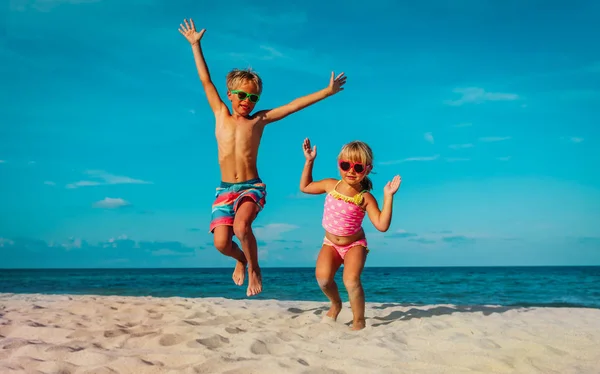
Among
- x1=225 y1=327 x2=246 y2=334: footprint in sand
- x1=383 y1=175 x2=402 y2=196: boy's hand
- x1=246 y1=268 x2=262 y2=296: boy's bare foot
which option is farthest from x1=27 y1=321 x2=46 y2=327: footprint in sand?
x1=383 y1=175 x2=402 y2=196: boy's hand

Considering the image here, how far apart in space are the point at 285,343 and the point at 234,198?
5.10 ft

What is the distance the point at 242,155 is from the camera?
5.58 m

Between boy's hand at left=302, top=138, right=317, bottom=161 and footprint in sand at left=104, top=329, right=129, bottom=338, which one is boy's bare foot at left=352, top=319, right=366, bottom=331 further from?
footprint in sand at left=104, top=329, right=129, bottom=338

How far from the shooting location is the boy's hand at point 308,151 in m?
6.10

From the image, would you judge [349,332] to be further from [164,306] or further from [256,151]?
[164,306]

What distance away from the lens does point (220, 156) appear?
5758 millimetres

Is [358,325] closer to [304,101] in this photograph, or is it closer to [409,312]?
[409,312]

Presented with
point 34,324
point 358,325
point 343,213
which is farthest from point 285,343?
point 34,324

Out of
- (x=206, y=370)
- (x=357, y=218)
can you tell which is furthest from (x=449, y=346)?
(x=206, y=370)

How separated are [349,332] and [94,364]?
2.73 m

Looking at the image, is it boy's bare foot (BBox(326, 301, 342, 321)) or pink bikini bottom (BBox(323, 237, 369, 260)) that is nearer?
pink bikini bottom (BBox(323, 237, 369, 260))

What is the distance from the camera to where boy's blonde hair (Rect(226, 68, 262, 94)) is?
5703 millimetres

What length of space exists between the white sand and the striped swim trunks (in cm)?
121

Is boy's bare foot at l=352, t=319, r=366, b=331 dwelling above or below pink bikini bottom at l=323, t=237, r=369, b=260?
below
